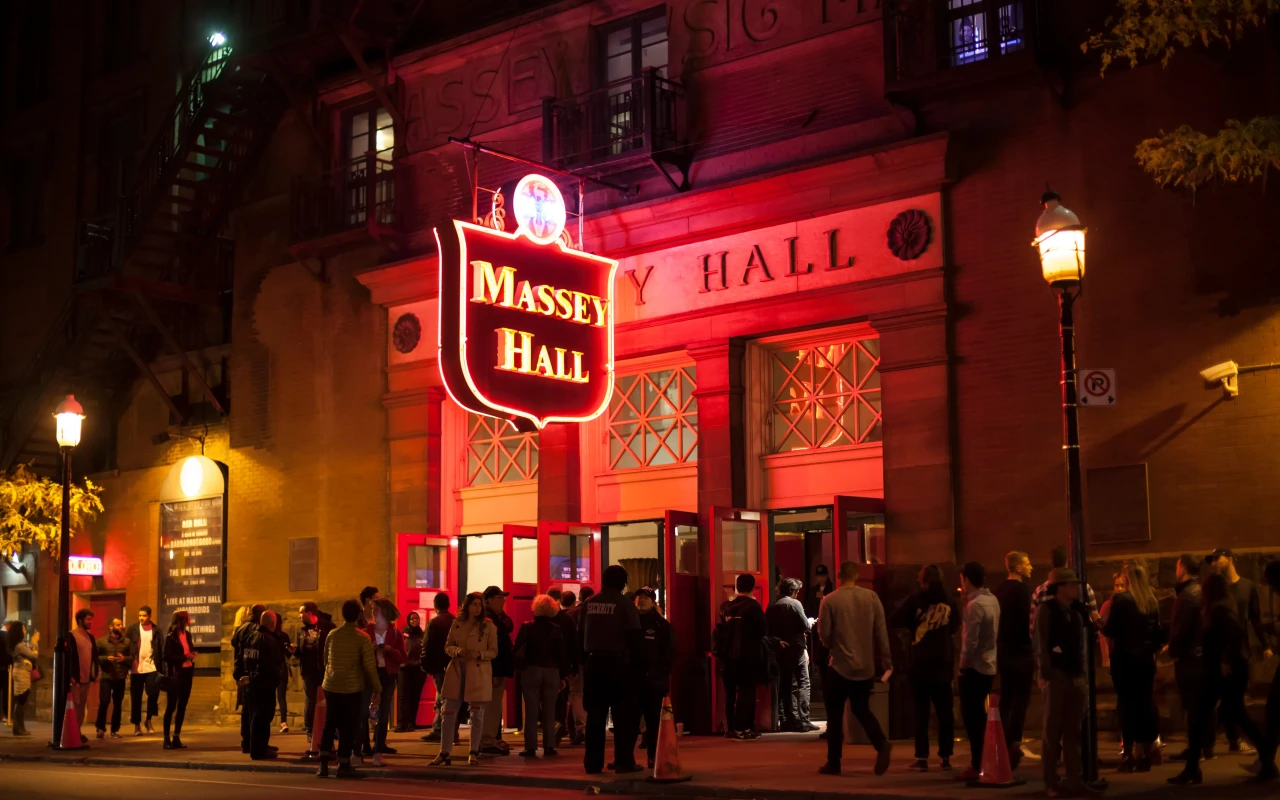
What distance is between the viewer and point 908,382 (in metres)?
18.9

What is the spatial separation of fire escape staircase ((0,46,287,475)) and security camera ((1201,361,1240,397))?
16.6 metres

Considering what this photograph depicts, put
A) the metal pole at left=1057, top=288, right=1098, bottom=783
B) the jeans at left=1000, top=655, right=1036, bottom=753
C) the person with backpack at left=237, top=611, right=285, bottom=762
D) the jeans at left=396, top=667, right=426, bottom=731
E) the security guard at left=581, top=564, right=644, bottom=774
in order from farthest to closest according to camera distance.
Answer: the jeans at left=396, top=667, right=426, bottom=731
the person with backpack at left=237, top=611, right=285, bottom=762
the security guard at left=581, top=564, right=644, bottom=774
the jeans at left=1000, top=655, right=1036, bottom=753
the metal pole at left=1057, top=288, right=1098, bottom=783

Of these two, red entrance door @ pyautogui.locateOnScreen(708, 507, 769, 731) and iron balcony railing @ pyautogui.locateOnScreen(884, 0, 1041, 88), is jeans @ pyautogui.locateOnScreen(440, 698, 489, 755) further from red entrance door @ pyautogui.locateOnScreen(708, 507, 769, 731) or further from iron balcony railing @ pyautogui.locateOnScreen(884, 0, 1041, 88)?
iron balcony railing @ pyautogui.locateOnScreen(884, 0, 1041, 88)

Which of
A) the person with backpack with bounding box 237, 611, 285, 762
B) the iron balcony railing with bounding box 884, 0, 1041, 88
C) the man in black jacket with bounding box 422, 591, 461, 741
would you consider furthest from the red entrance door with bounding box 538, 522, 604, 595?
the iron balcony railing with bounding box 884, 0, 1041, 88

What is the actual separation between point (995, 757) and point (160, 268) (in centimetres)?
1922

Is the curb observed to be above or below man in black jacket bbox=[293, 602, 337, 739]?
below

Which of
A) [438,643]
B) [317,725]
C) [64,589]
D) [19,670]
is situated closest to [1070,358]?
[438,643]

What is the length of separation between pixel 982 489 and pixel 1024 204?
349 cm

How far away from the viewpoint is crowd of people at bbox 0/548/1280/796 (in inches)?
507

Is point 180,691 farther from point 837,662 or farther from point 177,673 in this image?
point 837,662

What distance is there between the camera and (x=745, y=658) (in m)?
17.8

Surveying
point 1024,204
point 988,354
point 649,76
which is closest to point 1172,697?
point 988,354

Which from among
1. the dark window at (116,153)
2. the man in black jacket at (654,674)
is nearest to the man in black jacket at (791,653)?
the man in black jacket at (654,674)

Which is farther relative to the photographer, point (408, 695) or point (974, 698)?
point (408, 695)
